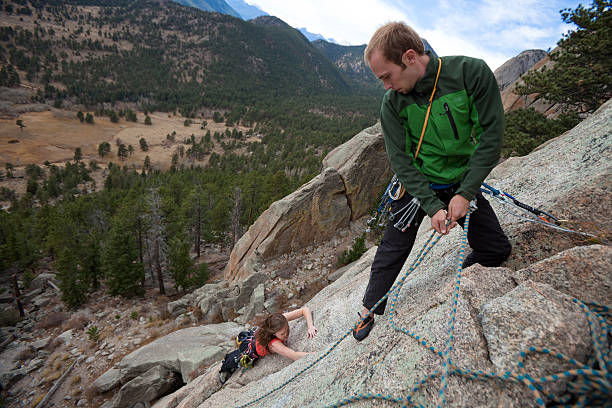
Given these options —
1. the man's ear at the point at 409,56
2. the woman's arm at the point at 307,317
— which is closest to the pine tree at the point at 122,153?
the woman's arm at the point at 307,317

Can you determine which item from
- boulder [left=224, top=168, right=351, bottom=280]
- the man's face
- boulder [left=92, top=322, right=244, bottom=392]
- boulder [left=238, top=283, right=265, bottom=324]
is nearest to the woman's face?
the man's face

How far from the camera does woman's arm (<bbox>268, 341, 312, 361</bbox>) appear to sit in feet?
13.2

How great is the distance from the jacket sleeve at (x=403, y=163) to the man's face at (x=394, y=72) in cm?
23

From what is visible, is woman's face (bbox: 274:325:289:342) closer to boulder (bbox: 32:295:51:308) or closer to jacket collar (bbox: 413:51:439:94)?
jacket collar (bbox: 413:51:439:94)

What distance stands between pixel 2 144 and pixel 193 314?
91.4 metres

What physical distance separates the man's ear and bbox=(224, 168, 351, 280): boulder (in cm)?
1142

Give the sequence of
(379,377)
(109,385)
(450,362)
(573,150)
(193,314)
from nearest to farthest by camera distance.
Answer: (450,362)
(379,377)
(573,150)
(109,385)
(193,314)

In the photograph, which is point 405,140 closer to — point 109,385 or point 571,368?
point 571,368

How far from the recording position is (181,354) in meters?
8.19

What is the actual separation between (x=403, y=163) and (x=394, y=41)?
93cm

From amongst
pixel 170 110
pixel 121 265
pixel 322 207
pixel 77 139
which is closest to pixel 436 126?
pixel 322 207

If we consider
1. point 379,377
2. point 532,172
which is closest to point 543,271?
point 379,377

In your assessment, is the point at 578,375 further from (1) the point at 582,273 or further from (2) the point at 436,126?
(2) the point at 436,126

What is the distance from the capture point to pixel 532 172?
477 cm
